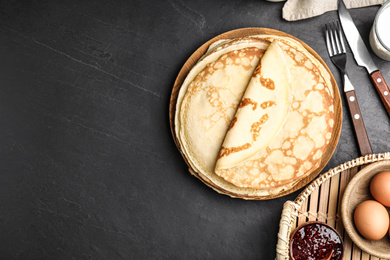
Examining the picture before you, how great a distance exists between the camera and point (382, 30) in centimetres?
152

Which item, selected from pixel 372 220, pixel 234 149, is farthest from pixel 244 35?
pixel 372 220

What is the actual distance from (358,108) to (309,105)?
0.34 metres

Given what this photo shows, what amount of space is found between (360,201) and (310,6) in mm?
858

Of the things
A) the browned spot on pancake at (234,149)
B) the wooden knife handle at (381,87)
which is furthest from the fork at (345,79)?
the browned spot on pancake at (234,149)

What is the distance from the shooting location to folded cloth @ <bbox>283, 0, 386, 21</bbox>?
1.60 metres

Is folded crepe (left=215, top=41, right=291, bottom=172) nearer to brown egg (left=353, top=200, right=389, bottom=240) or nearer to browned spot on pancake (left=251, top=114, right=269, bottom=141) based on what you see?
→ browned spot on pancake (left=251, top=114, right=269, bottom=141)

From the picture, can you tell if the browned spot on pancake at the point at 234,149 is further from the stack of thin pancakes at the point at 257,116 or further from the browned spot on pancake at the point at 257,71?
the browned spot on pancake at the point at 257,71

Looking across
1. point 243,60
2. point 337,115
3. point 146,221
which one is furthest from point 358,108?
point 146,221

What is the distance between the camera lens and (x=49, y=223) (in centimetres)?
172

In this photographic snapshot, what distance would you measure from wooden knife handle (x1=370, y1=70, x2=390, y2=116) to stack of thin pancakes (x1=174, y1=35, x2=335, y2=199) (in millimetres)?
240

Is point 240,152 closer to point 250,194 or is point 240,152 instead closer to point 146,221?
point 250,194

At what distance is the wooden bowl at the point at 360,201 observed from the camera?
1.38m

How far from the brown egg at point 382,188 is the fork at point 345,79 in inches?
7.8

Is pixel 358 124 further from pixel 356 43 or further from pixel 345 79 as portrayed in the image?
pixel 356 43
